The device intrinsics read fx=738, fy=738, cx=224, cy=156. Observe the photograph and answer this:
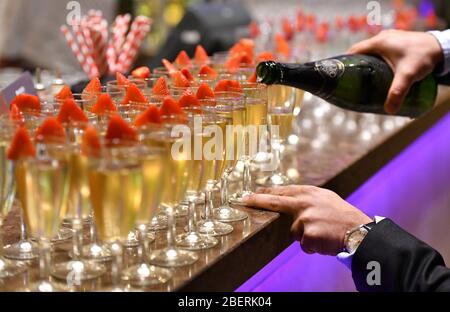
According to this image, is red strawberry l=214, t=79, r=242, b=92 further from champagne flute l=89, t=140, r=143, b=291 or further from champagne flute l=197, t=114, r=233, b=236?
champagne flute l=89, t=140, r=143, b=291

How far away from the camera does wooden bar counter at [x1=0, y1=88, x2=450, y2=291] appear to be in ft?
4.65

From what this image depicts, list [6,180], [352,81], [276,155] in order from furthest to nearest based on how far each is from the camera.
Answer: [352,81], [276,155], [6,180]

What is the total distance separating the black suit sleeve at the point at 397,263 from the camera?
4.82 ft

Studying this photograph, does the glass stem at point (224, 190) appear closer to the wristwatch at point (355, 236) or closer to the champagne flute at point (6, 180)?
the wristwatch at point (355, 236)

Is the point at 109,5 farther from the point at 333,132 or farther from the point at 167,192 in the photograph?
the point at 167,192

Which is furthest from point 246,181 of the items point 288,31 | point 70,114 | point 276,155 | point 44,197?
point 288,31

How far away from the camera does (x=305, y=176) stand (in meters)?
2.18

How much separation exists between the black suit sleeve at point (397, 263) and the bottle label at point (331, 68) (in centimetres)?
56

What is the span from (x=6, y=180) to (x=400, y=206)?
1959mm

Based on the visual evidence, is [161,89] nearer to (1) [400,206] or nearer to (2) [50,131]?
(2) [50,131]

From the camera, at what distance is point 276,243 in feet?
5.81

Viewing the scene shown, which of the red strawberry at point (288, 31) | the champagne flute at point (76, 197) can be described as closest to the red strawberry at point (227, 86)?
the champagne flute at point (76, 197)

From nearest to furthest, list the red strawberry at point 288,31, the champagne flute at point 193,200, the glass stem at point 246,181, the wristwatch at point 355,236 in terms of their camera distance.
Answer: the champagne flute at point 193,200
the wristwatch at point 355,236
the glass stem at point 246,181
the red strawberry at point 288,31

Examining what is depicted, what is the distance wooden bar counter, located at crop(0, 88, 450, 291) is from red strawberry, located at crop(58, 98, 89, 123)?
10.9 inches
